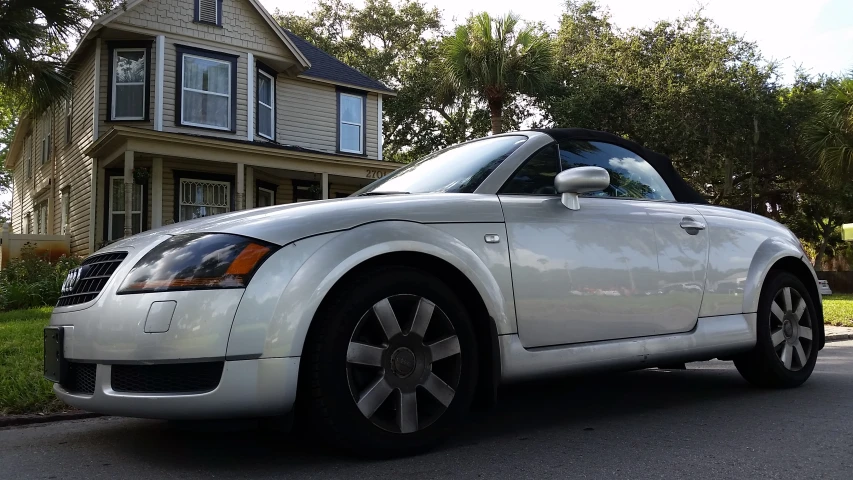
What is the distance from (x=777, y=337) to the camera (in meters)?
4.80

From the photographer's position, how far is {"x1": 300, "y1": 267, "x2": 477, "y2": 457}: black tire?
2945 millimetres

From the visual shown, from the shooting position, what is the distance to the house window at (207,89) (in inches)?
647

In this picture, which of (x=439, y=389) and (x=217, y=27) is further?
(x=217, y=27)

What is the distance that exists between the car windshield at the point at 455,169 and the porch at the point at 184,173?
36.2ft

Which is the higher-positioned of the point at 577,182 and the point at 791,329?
the point at 577,182

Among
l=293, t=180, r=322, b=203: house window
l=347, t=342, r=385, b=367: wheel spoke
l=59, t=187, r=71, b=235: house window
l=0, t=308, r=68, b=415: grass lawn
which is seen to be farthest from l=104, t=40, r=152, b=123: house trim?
l=347, t=342, r=385, b=367: wheel spoke

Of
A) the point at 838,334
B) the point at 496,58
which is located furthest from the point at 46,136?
the point at 838,334

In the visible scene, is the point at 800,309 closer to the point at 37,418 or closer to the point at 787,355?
the point at 787,355

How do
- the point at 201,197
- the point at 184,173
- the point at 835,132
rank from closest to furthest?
the point at 184,173, the point at 201,197, the point at 835,132

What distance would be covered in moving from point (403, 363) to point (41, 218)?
916 inches

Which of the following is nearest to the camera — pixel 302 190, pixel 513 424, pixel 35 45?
pixel 513 424

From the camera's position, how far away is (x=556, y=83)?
91.1 ft

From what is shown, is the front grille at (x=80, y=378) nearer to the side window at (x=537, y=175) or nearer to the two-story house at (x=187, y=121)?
the side window at (x=537, y=175)

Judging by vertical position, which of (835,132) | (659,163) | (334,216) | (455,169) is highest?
(835,132)
